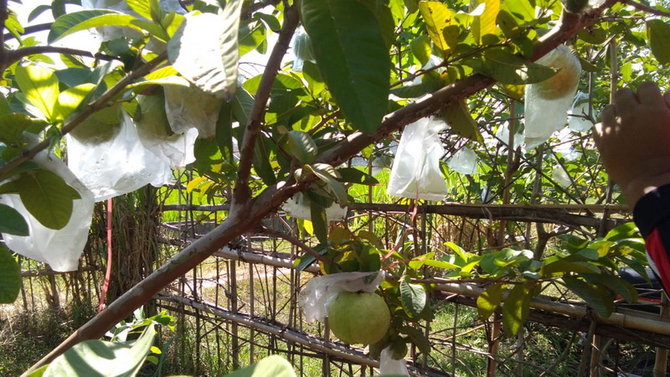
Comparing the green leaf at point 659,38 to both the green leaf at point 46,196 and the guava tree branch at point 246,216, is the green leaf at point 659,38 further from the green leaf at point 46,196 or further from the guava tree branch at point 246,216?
the green leaf at point 46,196

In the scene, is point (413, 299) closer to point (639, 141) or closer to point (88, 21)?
point (639, 141)

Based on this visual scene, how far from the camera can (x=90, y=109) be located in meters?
0.37

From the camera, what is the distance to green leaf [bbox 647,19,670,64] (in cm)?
63

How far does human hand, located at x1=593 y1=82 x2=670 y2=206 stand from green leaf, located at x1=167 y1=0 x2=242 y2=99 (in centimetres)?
50

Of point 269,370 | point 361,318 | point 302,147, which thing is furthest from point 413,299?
point 269,370

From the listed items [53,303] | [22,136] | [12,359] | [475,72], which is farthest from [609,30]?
[53,303]

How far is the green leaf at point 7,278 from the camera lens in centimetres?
41

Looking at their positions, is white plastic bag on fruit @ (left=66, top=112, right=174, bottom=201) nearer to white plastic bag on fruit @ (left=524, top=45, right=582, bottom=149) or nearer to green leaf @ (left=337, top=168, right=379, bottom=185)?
green leaf @ (left=337, top=168, right=379, bottom=185)

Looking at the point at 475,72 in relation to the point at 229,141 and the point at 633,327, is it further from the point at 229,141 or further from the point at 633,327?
the point at 633,327

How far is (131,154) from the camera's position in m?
0.54

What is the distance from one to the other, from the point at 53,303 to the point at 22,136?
134 inches

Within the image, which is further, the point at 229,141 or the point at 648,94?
the point at 648,94

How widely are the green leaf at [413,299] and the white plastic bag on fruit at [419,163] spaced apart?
246 millimetres

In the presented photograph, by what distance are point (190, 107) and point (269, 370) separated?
0.26m
